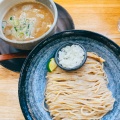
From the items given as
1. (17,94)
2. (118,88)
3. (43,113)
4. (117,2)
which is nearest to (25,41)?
(17,94)

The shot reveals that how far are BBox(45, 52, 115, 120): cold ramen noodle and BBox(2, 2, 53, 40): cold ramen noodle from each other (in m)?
0.29

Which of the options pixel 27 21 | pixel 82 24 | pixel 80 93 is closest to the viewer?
pixel 80 93

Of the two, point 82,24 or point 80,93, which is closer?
point 80,93

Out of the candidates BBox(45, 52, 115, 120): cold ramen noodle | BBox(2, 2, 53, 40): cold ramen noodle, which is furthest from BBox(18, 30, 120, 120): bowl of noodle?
BBox(2, 2, 53, 40): cold ramen noodle

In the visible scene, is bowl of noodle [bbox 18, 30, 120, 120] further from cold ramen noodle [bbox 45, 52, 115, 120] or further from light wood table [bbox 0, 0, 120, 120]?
light wood table [bbox 0, 0, 120, 120]

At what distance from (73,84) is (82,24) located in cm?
50

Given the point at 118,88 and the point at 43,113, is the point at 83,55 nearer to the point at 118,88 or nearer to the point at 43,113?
the point at 118,88

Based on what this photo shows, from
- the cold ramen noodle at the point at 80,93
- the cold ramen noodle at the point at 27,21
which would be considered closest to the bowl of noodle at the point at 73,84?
the cold ramen noodle at the point at 80,93

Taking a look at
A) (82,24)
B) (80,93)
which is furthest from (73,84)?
(82,24)

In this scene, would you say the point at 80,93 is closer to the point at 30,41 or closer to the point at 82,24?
the point at 30,41

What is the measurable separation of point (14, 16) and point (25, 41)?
250mm

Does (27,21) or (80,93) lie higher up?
(27,21)

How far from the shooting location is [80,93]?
158 cm

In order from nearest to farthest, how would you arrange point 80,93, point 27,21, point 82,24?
point 80,93 < point 27,21 < point 82,24
